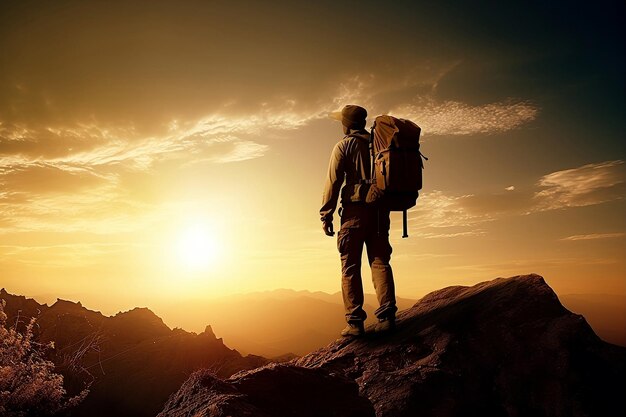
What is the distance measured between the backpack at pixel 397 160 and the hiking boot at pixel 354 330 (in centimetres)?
211

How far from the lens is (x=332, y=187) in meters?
6.47

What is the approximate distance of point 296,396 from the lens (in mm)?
3695

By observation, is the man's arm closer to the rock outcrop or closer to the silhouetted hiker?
the silhouetted hiker

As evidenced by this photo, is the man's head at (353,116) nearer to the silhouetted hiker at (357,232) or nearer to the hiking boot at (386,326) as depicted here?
the silhouetted hiker at (357,232)

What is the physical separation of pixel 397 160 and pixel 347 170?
125 cm

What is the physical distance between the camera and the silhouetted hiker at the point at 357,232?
6.12 metres

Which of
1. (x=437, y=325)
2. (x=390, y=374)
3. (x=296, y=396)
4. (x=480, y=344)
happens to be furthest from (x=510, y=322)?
(x=296, y=396)

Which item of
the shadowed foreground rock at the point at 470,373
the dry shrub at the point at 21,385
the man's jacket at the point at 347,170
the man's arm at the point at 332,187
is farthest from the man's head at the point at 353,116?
the dry shrub at the point at 21,385

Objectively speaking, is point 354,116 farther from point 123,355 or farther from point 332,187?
point 123,355

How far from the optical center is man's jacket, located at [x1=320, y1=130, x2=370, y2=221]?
631 cm

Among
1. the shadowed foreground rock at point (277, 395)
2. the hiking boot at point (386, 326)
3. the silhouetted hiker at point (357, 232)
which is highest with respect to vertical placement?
the silhouetted hiker at point (357, 232)

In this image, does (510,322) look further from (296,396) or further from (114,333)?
(114,333)

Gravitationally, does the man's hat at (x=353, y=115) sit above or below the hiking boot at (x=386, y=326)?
above

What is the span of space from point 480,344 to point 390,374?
3.92ft
